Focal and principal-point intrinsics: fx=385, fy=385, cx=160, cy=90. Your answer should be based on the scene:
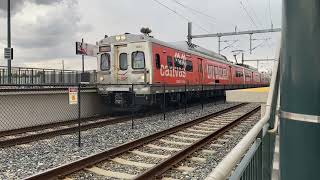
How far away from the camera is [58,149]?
973 centimetres

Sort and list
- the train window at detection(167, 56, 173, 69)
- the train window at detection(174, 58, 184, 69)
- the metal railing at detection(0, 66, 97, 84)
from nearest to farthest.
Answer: the train window at detection(167, 56, 173, 69)
the metal railing at detection(0, 66, 97, 84)
the train window at detection(174, 58, 184, 69)

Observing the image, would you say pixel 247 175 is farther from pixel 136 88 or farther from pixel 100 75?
pixel 100 75

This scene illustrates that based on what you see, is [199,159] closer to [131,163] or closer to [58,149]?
[131,163]

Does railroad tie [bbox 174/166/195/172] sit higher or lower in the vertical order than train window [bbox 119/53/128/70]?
lower

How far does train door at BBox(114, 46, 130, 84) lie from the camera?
18.4 m

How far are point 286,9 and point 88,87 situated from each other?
1696 cm

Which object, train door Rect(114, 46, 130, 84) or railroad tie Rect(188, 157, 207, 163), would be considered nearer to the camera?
railroad tie Rect(188, 157, 207, 163)

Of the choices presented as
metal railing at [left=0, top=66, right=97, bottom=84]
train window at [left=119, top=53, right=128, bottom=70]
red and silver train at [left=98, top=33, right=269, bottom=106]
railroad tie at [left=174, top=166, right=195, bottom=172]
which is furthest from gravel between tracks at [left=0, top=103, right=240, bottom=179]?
metal railing at [left=0, top=66, right=97, bottom=84]

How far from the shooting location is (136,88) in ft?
57.5

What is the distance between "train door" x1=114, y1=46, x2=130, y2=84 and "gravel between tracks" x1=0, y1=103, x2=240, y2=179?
172 inches

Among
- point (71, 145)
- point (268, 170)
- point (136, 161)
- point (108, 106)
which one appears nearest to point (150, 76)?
point (108, 106)

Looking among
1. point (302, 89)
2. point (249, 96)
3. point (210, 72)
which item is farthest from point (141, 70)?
point (302, 89)

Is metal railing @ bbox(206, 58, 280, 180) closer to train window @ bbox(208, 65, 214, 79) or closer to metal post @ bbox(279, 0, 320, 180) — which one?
metal post @ bbox(279, 0, 320, 180)

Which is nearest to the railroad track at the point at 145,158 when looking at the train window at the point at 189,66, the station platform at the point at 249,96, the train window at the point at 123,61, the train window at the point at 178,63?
the station platform at the point at 249,96
